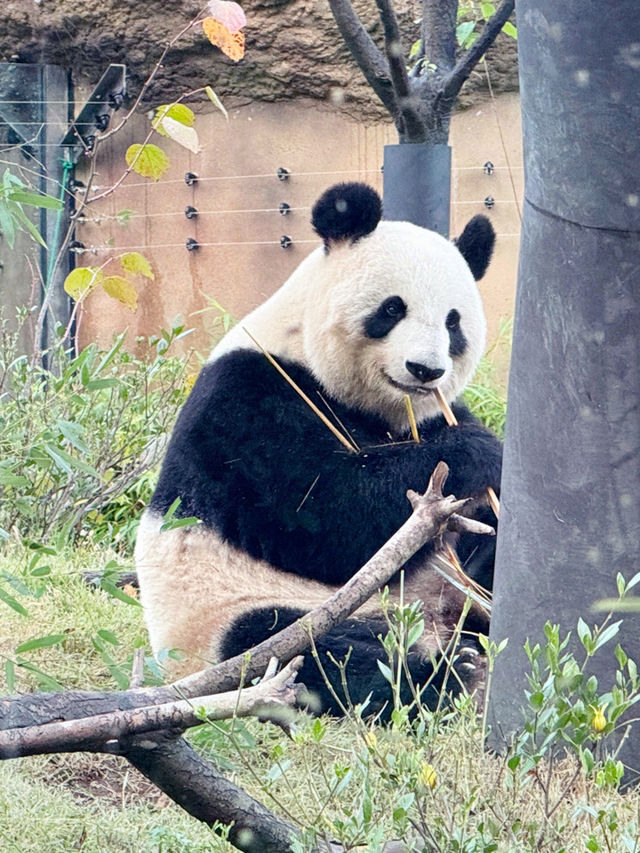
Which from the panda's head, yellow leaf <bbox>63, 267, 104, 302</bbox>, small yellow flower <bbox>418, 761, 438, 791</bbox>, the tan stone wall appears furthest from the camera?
the tan stone wall

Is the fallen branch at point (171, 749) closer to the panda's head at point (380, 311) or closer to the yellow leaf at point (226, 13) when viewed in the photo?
the panda's head at point (380, 311)

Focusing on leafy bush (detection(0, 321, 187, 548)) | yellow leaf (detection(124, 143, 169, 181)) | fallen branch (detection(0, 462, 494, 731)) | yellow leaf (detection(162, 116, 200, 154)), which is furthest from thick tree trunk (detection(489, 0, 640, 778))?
leafy bush (detection(0, 321, 187, 548))

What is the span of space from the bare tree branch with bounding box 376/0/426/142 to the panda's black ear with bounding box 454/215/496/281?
0.62 m

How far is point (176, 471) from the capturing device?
3.13 meters

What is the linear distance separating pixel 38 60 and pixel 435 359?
227 inches

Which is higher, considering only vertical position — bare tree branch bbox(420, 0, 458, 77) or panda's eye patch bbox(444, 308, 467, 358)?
bare tree branch bbox(420, 0, 458, 77)

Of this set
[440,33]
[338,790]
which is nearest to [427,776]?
[338,790]

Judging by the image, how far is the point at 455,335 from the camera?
129 inches

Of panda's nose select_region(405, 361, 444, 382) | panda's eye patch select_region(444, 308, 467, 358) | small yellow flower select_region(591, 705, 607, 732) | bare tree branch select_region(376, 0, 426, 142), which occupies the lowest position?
small yellow flower select_region(591, 705, 607, 732)

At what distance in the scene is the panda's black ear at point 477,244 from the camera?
3471 mm

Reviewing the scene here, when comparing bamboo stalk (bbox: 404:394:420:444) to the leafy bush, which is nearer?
bamboo stalk (bbox: 404:394:420:444)

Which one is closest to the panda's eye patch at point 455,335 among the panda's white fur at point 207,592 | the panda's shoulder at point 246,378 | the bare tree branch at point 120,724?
the panda's shoulder at point 246,378

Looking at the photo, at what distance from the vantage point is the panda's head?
3139mm

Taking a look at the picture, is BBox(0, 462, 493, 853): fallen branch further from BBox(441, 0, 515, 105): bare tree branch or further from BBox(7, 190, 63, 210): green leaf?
BBox(441, 0, 515, 105): bare tree branch
